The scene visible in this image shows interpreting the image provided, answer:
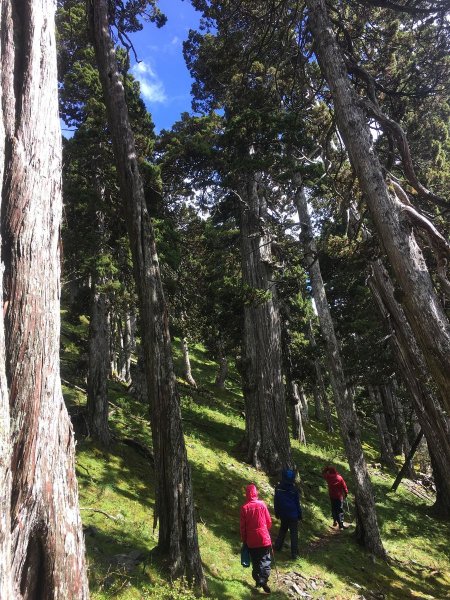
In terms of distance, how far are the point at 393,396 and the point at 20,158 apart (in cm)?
2349

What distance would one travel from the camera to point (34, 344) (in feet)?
8.95

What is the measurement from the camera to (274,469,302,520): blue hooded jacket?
27.3ft

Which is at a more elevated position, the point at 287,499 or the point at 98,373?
the point at 98,373

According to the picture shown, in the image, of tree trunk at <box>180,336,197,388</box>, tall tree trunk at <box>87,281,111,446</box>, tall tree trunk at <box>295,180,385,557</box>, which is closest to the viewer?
tall tree trunk at <box>295,180,385,557</box>

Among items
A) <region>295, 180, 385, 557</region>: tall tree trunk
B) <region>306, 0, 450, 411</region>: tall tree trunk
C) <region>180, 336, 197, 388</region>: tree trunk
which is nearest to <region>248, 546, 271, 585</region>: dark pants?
<region>306, 0, 450, 411</region>: tall tree trunk

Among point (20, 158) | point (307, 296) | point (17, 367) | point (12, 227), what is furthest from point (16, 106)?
point (307, 296)

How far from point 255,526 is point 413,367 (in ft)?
17.2

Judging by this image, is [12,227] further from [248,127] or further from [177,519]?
[248,127]

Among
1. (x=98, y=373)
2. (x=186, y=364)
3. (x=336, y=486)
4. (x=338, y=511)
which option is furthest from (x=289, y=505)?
(x=186, y=364)

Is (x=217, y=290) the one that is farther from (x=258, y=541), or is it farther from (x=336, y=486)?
(x=258, y=541)

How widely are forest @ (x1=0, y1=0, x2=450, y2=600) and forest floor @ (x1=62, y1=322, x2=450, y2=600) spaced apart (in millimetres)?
63

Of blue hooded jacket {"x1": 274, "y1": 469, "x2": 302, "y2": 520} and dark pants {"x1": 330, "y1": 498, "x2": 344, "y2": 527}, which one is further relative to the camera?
dark pants {"x1": 330, "y1": 498, "x2": 344, "y2": 527}

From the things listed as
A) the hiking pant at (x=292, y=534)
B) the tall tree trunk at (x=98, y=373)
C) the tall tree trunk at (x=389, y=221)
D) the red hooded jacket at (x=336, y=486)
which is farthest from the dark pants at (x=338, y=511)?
the tall tree trunk at (x=389, y=221)

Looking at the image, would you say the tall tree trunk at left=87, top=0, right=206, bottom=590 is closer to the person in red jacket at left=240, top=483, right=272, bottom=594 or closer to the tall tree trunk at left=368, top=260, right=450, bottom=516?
the person in red jacket at left=240, top=483, right=272, bottom=594
